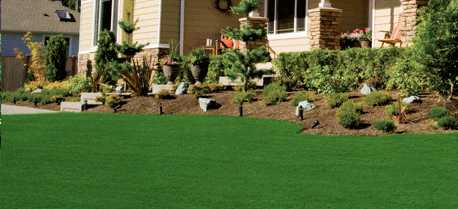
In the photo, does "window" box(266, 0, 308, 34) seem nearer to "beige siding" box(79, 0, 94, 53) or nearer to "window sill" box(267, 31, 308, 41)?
"window sill" box(267, 31, 308, 41)

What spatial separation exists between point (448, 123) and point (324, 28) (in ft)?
23.4

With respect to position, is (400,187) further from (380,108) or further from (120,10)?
(120,10)

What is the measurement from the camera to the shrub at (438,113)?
380 inches

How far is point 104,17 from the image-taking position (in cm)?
2391

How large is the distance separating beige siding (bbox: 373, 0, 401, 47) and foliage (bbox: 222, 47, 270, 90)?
4.14 meters

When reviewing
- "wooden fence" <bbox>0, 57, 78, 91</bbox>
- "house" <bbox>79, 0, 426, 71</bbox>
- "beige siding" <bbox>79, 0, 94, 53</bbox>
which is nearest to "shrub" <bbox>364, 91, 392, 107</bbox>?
"house" <bbox>79, 0, 426, 71</bbox>

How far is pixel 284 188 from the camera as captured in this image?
229 inches

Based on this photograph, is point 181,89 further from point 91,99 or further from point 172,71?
point 91,99

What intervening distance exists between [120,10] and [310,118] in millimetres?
13169

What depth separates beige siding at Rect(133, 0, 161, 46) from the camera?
Answer: 19.8 metres

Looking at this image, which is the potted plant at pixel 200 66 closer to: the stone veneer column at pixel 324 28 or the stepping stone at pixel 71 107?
the stone veneer column at pixel 324 28

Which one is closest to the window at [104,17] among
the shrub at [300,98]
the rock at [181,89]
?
the rock at [181,89]

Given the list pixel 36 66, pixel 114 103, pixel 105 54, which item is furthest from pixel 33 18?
pixel 114 103

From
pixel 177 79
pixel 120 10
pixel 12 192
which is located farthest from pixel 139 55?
pixel 12 192
